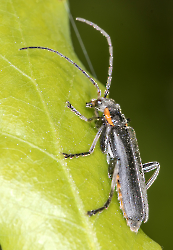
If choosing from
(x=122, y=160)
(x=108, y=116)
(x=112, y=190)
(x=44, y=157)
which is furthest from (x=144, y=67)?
(x=44, y=157)

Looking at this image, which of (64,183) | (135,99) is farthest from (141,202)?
(135,99)

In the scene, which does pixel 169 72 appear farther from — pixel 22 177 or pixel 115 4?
pixel 22 177

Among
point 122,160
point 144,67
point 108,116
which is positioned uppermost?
point 144,67

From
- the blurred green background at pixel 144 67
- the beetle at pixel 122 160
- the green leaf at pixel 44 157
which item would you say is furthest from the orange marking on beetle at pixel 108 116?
the blurred green background at pixel 144 67

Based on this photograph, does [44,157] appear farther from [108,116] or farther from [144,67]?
[144,67]

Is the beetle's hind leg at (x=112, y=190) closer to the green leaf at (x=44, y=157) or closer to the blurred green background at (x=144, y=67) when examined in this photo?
the green leaf at (x=44, y=157)

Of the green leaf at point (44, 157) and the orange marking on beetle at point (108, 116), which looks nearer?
the green leaf at point (44, 157)
